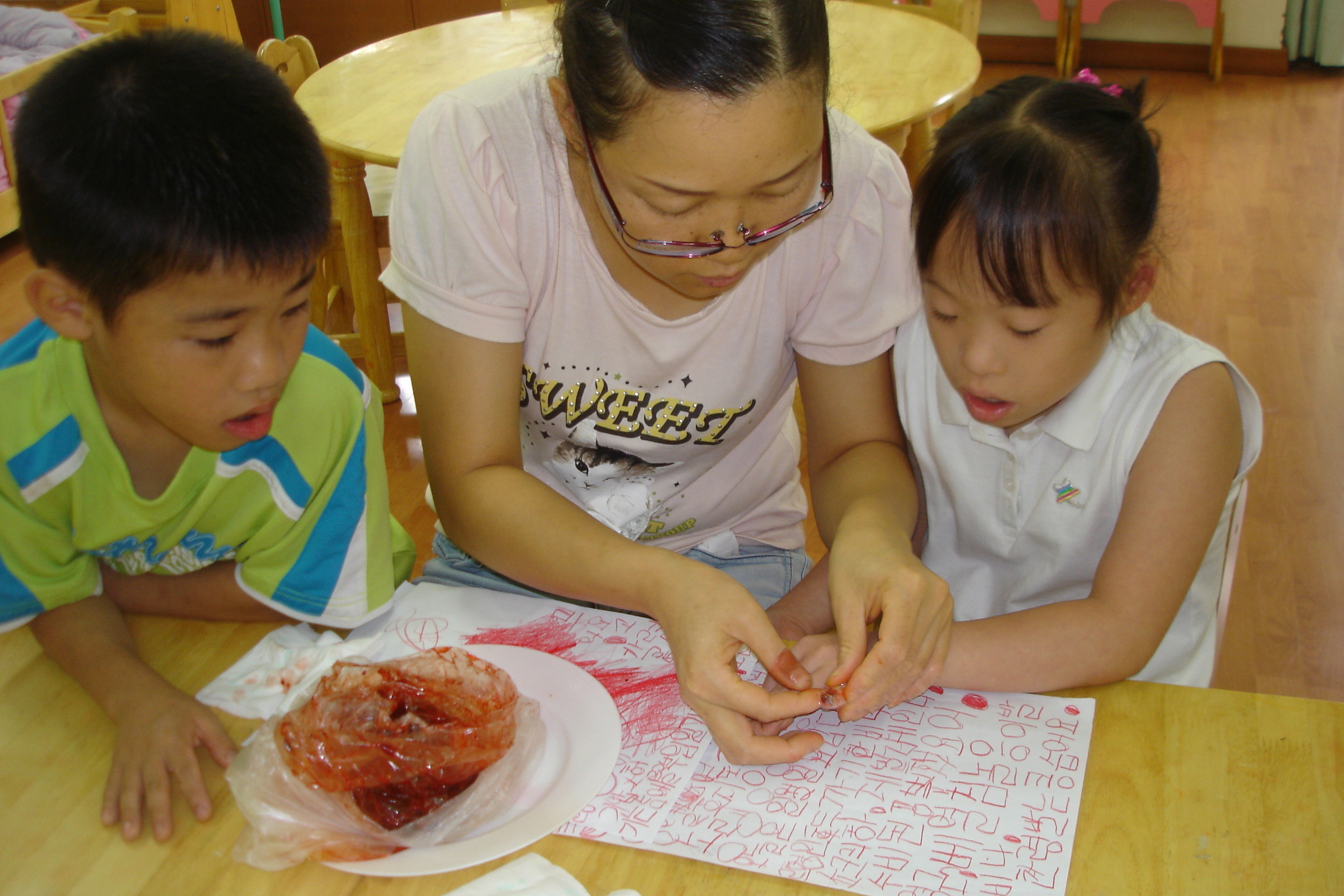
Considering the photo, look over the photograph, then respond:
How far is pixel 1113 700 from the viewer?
0.83 meters

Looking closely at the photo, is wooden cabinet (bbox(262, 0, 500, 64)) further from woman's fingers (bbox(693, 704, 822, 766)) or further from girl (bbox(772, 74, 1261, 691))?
woman's fingers (bbox(693, 704, 822, 766))

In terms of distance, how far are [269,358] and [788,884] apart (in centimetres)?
53

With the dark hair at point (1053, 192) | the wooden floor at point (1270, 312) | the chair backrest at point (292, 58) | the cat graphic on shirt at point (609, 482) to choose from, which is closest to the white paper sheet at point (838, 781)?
the cat graphic on shirt at point (609, 482)

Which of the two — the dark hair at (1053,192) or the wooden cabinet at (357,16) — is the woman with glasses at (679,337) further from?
the wooden cabinet at (357,16)

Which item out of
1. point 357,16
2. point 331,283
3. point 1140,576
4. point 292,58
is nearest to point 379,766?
point 1140,576

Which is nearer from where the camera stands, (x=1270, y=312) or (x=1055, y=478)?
(x=1055, y=478)

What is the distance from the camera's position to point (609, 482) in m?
1.16

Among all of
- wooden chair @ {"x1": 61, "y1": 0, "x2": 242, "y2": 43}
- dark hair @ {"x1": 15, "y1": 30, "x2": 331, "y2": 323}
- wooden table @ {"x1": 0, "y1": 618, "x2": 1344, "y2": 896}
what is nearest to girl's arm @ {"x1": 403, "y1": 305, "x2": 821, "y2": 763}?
wooden table @ {"x1": 0, "y1": 618, "x2": 1344, "y2": 896}

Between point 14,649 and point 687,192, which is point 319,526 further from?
point 687,192

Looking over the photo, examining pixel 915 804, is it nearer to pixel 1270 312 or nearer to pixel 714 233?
pixel 714 233

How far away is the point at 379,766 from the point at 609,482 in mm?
474

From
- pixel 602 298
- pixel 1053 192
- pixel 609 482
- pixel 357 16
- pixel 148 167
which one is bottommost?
pixel 357 16

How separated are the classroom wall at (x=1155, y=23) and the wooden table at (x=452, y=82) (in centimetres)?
266

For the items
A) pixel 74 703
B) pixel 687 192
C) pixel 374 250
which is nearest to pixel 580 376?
pixel 687 192
